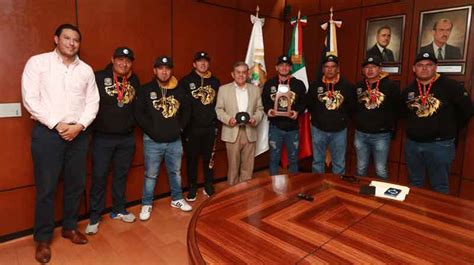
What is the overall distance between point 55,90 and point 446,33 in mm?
3892

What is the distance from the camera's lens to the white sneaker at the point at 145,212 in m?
3.20

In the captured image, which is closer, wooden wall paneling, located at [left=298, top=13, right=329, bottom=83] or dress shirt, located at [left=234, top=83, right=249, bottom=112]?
dress shirt, located at [left=234, top=83, right=249, bottom=112]

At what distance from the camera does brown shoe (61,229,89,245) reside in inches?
107

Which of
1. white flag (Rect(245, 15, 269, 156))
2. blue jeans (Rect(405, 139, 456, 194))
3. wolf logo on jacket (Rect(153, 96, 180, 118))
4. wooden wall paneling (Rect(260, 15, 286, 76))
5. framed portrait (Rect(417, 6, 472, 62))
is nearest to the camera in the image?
blue jeans (Rect(405, 139, 456, 194))

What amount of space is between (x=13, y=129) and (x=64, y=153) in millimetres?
566

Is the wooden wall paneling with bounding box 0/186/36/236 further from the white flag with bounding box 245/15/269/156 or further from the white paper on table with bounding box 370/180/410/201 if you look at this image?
the white paper on table with bounding box 370/180/410/201

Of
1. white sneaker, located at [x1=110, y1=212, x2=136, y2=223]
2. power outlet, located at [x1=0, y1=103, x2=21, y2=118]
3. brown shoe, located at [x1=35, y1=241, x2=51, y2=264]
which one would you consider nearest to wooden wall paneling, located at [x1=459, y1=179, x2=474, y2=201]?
white sneaker, located at [x1=110, y1=212, x2=136, y2=223]

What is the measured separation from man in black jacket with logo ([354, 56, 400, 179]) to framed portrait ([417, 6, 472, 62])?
0.66 m

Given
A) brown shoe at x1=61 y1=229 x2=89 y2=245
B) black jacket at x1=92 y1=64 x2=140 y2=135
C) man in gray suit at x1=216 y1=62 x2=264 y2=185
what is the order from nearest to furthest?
1. brown shoe at x1=61 y1=229 x2=89 y2=245
2. black jacket at x1=92 y1=64 x2=140 y2=135
3. man in gray suit at x1=216 y1=62 x2=264 y2=185

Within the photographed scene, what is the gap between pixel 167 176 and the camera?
388cm

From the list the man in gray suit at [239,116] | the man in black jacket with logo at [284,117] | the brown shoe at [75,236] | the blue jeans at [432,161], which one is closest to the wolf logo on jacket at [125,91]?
the man in gray suit at [239,116]

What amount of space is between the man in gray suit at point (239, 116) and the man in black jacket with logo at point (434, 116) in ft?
5.31

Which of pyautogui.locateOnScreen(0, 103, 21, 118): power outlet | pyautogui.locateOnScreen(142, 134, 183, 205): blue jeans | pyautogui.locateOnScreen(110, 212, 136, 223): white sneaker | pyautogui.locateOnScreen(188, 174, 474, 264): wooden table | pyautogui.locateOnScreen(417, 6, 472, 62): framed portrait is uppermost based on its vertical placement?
pyautogui.locateOnScreen(417, 6, 472, 62): framed portrait

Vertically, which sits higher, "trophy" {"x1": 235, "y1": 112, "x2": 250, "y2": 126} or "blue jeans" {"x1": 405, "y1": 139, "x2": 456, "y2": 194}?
"trophy" {"x1": 235, "y1": 112, "x2": 250, "y2": 126}
